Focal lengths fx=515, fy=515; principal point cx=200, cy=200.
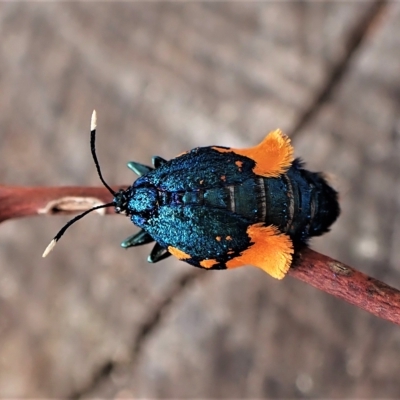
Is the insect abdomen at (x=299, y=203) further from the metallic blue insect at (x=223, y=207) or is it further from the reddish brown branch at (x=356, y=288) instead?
the reddish brown branch at (x=356, y=288)

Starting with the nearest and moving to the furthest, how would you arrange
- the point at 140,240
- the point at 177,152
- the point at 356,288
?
Result: the point at 356,288
the point at 140,240
the point at 177,152

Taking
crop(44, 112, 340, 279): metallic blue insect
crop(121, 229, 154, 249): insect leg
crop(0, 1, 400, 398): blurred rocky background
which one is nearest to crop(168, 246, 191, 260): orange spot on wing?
crop(44, 112, 340, 279): metallic blue insect

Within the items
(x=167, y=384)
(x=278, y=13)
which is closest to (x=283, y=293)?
(x=167, y=384)

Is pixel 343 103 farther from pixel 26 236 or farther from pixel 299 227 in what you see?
pixel 26 236

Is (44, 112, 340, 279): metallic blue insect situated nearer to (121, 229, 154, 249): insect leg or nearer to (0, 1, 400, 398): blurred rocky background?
(121, 229, 154, 249): insect leg

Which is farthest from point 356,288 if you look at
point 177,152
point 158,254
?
point 177,152

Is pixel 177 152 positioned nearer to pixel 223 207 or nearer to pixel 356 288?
pixel 223 207
